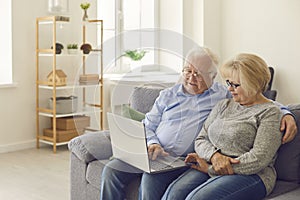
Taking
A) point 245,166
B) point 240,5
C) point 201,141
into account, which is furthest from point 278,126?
point 240,5

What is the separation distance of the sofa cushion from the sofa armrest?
270mm

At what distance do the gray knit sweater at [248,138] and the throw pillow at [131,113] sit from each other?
15.2 inches

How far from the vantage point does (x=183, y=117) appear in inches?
98.1

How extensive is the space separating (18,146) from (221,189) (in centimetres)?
350

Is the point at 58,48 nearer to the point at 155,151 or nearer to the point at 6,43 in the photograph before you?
the point at 6,43

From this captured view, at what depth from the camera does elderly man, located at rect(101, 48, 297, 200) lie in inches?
96.0

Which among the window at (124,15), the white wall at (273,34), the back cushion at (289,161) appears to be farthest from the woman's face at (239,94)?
the window at (124,15)

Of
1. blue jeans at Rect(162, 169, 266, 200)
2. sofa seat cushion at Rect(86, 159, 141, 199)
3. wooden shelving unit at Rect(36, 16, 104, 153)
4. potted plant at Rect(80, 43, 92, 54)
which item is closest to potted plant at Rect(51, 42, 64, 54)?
wooden shelving unit at Rect(36, 16, 104, 153)

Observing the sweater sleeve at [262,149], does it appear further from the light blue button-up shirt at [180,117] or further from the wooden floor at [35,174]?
the wooden floor at [35,174]

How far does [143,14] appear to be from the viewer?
6230mm

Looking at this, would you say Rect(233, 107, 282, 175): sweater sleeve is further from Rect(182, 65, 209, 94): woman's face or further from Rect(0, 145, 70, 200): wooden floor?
Rect(0, 145, 70, 200): wooden floor

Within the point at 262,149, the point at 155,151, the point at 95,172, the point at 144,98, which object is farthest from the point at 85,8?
the point at 262,149

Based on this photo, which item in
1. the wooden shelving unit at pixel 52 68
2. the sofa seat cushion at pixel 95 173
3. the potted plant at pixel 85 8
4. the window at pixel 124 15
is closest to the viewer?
the sofa seat cushion at pixel 95 173

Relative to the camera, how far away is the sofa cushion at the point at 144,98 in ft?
8.81
